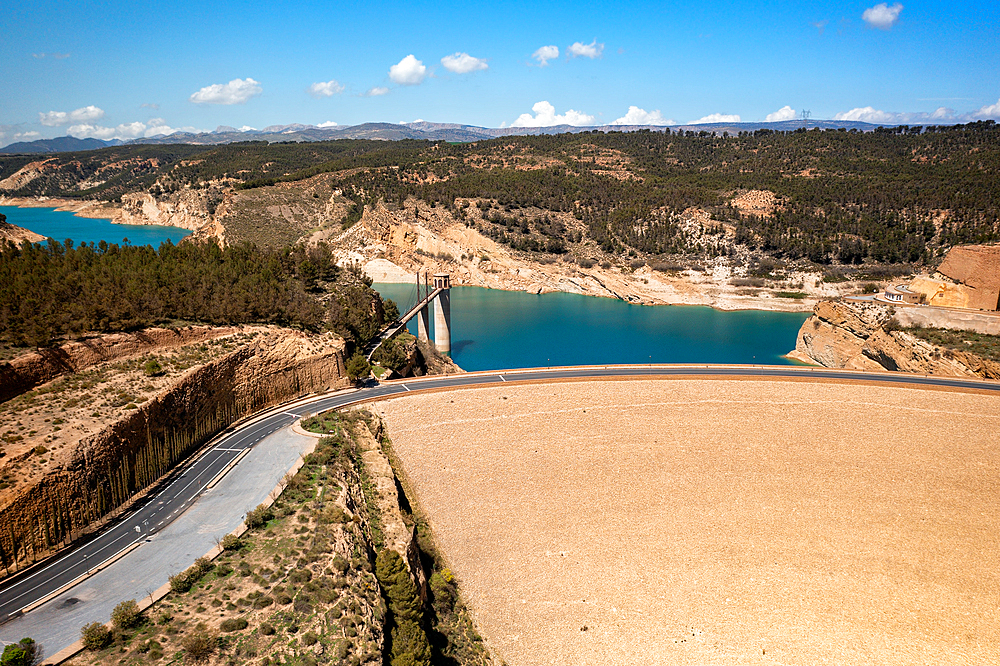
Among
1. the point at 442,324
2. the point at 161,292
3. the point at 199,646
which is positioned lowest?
the point at 442,324

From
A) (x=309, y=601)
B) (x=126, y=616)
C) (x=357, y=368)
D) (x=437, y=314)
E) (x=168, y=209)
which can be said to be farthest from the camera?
(x=168, y=209)

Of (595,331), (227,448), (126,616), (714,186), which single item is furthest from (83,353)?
(714,186)

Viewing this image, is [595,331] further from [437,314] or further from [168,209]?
[168,209]

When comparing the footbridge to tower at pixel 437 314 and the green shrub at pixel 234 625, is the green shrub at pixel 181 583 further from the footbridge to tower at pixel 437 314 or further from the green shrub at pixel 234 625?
the footbridge to tower at pixel 437 314

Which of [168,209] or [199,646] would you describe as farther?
[168,209]

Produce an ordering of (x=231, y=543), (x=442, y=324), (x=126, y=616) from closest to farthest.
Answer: (x=126, y=616), (x=231, y=543), (x=442, y=324)

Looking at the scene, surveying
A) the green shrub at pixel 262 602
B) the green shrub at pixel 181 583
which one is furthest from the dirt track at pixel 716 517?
the green shrub at pixel 181 583

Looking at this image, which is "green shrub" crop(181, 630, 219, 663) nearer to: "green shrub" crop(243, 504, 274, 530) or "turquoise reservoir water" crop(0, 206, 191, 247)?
"green shrub" crop(243, 504, 274, 530)
